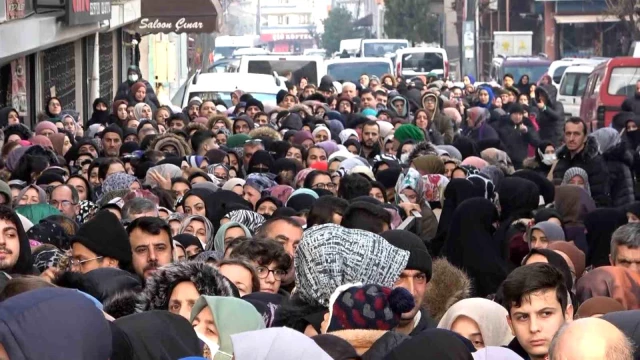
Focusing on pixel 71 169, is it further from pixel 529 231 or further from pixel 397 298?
pixel 397 298

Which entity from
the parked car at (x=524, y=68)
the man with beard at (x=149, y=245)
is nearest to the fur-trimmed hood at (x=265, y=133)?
the man with beard at (x=149, y=245)

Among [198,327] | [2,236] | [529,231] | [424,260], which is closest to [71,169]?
[529,231]

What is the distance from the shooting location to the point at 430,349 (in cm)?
488

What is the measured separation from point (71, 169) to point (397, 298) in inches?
375

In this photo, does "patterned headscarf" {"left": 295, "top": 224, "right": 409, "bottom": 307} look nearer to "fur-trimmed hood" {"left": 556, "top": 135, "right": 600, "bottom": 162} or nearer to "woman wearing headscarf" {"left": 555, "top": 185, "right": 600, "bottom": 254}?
"woman wearing headscarf" {"left": 555, "top": 185, "right": 600, "bottom": 254}

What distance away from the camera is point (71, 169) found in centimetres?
1490

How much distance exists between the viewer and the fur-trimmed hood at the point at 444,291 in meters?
7.56

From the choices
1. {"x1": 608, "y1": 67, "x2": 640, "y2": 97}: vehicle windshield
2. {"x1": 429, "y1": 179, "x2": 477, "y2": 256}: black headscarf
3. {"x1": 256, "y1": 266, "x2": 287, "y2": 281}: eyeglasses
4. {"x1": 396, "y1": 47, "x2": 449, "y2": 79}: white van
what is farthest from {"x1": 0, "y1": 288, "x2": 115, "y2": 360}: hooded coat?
{"x1": 396, "y1": 47, "x2": 449, "y2": 79}: white van

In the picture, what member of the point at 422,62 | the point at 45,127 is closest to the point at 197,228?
the point at 45,127

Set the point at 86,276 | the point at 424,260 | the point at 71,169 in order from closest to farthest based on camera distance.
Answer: the point at 424,260, the point at 86,276, the point at 71,169

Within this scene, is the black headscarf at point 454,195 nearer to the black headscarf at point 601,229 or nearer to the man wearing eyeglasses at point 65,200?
the black headscarf at point 601,229

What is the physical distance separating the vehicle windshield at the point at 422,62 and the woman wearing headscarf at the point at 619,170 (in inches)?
999

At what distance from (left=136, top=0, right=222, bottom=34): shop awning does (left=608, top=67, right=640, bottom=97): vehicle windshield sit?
11.3m

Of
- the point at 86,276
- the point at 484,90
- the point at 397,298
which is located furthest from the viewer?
the point at 484,90
